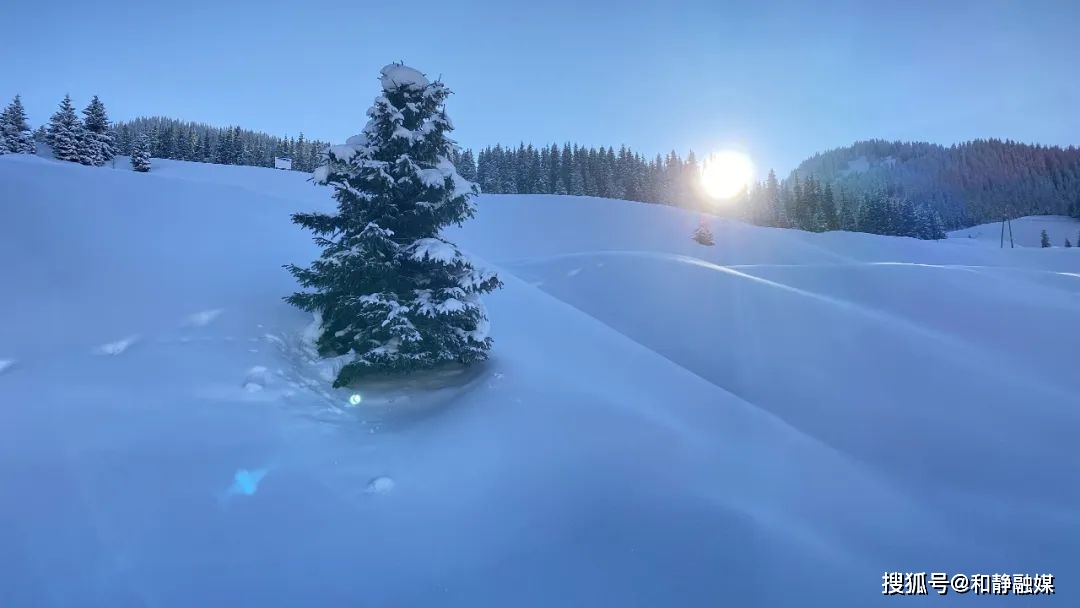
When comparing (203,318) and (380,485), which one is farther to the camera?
(203,318)

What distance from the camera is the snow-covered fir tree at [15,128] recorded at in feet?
173

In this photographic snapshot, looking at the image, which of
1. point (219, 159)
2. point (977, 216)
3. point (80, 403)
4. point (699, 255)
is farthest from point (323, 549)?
point (977, 216)

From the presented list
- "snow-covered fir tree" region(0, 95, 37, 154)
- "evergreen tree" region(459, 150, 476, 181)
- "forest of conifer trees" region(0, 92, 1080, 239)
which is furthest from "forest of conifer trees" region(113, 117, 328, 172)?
"evergreen tree" region(459, 150, 476, 181)

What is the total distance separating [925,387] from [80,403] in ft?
52.6

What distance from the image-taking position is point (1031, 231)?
126m

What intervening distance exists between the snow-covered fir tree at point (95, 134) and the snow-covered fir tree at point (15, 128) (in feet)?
27.8

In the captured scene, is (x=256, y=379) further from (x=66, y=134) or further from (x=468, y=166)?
(x=468, y=166)

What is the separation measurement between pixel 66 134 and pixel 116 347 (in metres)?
54.4

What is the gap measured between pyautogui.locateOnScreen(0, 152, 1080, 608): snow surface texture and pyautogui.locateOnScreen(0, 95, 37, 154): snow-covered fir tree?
53979 millimetres

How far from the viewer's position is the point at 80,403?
23.5 feet

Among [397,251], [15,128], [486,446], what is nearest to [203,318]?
[397,251]

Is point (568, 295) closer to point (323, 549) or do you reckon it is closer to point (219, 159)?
point (323, 549)

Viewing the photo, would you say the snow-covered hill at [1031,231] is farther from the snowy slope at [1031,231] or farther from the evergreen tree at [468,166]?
the evergreen tree at [468,166]

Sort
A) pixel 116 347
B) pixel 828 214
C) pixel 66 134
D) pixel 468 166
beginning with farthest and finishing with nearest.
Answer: pixel 468 166 → pixel 828 214 → pixel 66 134 → pixel 116 347
